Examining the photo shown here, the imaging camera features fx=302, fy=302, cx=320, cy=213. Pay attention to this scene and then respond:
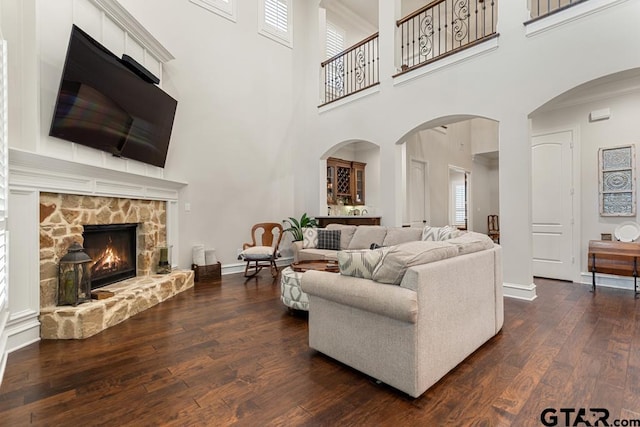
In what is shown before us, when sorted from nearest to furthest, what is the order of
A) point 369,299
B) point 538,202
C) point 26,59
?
point 369,299 < point 26,59 < point 538,202

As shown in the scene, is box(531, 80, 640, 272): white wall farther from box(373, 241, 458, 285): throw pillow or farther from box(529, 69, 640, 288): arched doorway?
box(373, 241, 458, 285): throw pillow

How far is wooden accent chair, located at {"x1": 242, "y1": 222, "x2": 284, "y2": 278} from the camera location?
16.7 feet

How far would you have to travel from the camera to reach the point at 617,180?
175 inches

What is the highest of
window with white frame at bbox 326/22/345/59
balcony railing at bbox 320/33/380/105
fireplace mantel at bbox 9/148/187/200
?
window with white frame at bbox 326/22/345/59

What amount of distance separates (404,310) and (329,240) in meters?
3.81

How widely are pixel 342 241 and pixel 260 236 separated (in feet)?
5.84

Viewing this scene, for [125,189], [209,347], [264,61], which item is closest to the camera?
[209,347]

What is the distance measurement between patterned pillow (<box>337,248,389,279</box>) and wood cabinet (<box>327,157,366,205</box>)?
5.58 m

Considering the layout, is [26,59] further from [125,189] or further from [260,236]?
[260,236]

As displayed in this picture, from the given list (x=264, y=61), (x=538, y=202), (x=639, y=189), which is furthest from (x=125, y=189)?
(x=639, y=189)

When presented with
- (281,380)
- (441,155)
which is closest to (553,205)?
(441,155)

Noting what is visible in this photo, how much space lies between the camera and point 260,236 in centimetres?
620

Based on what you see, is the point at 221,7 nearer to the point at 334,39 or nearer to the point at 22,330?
the point at 334,39

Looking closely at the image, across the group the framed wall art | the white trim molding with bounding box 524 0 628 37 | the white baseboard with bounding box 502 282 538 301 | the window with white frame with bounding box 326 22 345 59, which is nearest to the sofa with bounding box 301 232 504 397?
the white baseboard with bounding box 502 282 538 301
